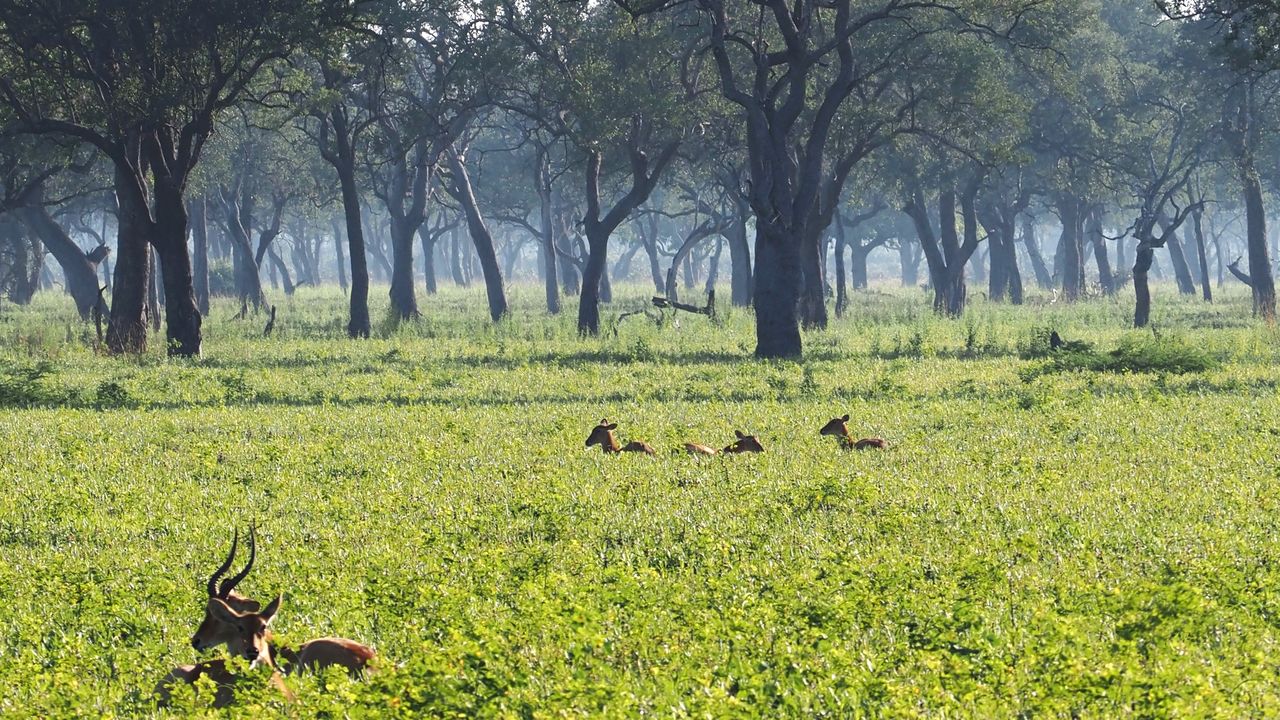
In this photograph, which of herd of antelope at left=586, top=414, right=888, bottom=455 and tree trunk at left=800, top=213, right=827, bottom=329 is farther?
Answer: tree trunk at left=800, top=213, right=827, bottom=329

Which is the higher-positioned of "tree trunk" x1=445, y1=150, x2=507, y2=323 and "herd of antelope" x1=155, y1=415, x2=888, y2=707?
"tree trunk" x1=445, y1=150, x2=507, y2=323

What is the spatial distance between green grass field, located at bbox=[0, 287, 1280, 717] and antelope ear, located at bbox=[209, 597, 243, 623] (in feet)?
1.42

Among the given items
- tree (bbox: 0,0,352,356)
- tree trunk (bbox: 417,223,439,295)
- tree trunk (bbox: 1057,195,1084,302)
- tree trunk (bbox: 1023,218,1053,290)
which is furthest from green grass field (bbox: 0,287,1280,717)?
tree trunk (bbox: 1023,218,1053,290)

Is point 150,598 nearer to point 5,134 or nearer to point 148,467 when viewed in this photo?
point 148,467

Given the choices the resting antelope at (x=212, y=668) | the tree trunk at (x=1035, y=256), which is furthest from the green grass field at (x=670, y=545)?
the tree trunk at (x=1035, y=256)

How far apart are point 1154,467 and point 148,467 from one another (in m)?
8.81

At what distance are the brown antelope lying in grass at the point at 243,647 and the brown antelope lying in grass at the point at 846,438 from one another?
7.78m

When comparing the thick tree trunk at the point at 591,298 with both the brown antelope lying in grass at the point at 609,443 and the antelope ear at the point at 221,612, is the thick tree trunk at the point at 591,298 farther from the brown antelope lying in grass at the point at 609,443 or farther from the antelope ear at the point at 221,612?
the antelope ear at the point at 221,612

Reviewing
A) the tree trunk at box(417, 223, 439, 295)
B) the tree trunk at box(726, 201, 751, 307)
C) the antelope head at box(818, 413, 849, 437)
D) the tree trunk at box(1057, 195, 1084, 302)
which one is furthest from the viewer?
the tree trunk at box(417, 223, 439, 295)

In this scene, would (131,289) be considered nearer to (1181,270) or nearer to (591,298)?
(591,298)

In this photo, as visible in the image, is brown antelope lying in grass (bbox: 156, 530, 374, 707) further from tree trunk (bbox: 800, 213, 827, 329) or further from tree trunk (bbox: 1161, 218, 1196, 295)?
tree trunk (bbox: 1161, 218, 1196, 295)

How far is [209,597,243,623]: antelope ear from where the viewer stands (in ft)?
22.4

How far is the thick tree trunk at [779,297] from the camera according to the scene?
26906mm

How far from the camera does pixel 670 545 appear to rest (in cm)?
992
